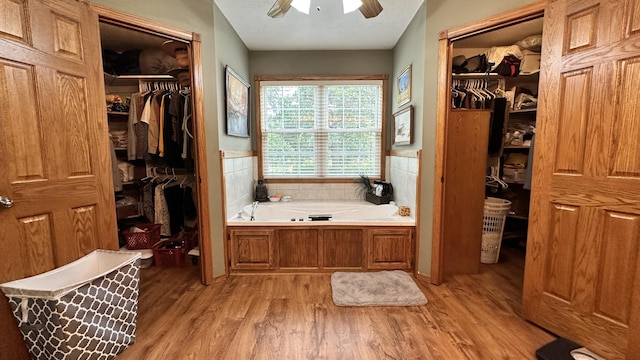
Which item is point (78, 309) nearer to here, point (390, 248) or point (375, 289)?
point (375, 289)

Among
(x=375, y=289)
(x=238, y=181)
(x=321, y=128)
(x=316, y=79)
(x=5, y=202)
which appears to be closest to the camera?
(x=5, y=202)

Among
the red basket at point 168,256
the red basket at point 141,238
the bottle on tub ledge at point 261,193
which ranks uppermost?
the bottle on tub ledge at point 261,193

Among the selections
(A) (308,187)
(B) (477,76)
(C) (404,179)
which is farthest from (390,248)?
(B) (477,76)

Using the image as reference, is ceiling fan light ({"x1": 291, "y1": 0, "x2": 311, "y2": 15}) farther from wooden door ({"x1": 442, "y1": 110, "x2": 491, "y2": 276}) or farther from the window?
the window

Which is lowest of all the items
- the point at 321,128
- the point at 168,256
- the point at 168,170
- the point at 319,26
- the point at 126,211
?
the point at 168,256

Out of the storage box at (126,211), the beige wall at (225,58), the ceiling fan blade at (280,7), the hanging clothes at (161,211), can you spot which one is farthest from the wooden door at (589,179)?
the storage box at (126,211)

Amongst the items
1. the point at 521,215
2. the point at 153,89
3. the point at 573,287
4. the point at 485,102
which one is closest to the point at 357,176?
the point at 485,102

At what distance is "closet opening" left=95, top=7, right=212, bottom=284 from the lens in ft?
8.74

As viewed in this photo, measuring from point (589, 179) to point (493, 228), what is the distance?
136 centimetres

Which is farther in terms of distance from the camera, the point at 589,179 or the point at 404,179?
the point at 404,179

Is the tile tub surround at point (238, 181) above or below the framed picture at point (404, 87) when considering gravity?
below

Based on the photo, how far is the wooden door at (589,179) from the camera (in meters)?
1.34

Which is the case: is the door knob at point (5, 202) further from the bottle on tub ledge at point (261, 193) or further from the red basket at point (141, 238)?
the bottle on tub ledge at point (261, 193)

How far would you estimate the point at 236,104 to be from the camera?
278 cm
